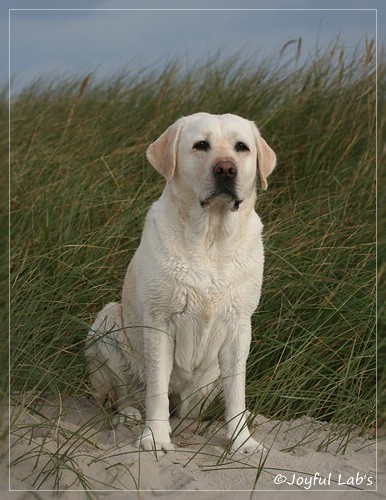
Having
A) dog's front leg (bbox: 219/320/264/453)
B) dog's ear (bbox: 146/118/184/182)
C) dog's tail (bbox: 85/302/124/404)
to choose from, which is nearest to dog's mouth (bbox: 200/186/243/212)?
dog's ear (bbox: 146/118/184/182)

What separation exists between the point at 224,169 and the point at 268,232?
Result: 1420 mm

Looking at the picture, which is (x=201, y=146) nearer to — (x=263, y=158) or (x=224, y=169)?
(x=224, y=169)

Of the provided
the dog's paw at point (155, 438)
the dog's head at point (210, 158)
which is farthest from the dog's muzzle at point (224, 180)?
the dog's paw at point (155, 438)

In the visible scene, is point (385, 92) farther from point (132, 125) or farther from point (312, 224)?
point (132, 125)

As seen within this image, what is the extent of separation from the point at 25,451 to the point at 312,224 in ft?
8.07

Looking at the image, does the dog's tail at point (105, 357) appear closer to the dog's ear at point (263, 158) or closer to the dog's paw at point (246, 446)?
the dog's paw at point (246, 446)

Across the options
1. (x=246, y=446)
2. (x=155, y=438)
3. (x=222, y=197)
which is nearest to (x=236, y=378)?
(x=246, y=446)

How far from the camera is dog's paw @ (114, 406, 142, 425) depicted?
421 cm

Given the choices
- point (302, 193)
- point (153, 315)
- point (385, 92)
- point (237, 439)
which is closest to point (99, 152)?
point (302, 193)

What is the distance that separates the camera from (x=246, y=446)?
3.95 meters

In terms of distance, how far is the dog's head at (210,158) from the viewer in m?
3.82

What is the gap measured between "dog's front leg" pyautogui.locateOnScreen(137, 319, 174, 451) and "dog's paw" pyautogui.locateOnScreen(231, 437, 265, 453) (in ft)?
1.03

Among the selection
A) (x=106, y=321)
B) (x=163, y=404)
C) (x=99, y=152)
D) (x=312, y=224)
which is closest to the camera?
(x=163, y=404)

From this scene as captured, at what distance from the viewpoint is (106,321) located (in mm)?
4457
